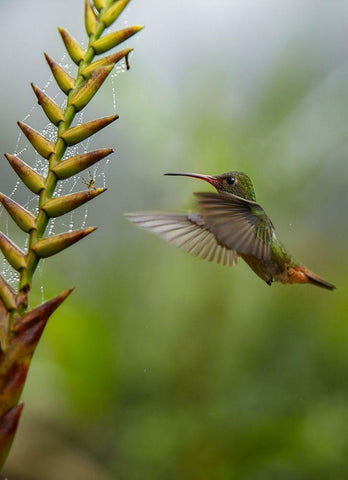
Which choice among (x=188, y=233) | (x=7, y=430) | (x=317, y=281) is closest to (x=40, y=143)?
(x=7, y=430)

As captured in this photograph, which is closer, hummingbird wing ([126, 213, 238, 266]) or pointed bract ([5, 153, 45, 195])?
pointed bract ([5, 153, 45, 195])

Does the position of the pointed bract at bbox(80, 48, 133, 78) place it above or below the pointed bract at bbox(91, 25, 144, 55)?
below

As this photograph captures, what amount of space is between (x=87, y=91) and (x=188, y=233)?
84cm

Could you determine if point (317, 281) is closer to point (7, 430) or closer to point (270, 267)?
point (270, 267)

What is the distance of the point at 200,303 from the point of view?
239cm

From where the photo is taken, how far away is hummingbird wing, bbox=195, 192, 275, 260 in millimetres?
1252

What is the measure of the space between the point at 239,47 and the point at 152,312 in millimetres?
1457

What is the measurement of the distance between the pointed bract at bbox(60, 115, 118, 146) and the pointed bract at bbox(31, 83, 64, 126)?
0.05ft

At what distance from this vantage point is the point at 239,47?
3.32 m

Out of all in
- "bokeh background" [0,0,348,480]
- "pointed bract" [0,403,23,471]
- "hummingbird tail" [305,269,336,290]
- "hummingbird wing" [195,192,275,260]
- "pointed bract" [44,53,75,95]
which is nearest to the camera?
"pointed bract" [0,403,23,471]

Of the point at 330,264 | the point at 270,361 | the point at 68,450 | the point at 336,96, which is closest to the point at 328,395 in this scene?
the point at 270,361

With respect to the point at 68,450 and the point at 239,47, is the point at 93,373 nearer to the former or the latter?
the point at 68,450

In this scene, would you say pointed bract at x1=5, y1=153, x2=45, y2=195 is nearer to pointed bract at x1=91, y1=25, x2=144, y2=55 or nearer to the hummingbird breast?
pointed bract at x1=91, y1=25, x2=144, y2=55

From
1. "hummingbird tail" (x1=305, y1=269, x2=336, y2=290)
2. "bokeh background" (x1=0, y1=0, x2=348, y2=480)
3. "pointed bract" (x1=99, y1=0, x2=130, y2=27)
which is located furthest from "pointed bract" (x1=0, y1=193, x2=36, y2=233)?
"bokeh background" (x1=0, y1=0, x2=348, y2=480)
